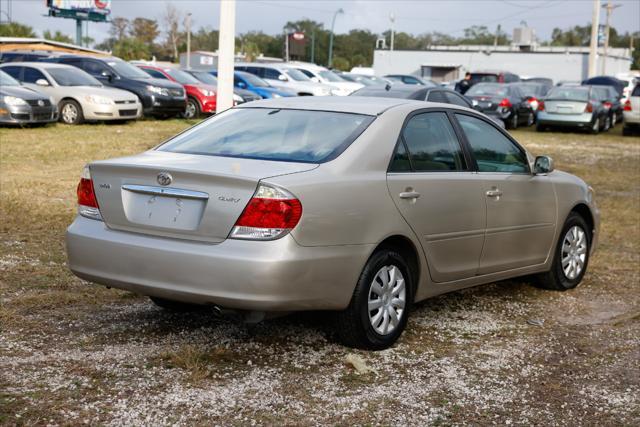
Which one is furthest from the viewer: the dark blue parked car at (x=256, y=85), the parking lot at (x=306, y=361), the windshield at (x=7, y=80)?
the dark blue parked car at (x=256, y=85)

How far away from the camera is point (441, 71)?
83688mm

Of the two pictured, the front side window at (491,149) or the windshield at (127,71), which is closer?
the front side window at (491,149)

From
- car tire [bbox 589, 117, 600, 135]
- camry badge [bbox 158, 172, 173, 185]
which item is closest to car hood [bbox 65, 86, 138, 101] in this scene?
car tire [bbox 589, 117, 600, 135]

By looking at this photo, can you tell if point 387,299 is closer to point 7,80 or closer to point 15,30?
point 7,80

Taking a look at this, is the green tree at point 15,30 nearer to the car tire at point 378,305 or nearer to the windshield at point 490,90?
the windshield at point 490,90

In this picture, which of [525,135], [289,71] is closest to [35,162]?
[525,135]

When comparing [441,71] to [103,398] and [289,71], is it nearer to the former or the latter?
[289,71]

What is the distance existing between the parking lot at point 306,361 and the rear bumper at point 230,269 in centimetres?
41

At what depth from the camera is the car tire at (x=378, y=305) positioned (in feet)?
16.9

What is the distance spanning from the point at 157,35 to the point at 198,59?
125 feet

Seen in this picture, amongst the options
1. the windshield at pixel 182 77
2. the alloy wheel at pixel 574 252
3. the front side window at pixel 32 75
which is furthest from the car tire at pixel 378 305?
the windshield at pixel 182 77

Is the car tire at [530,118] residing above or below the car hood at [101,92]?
below

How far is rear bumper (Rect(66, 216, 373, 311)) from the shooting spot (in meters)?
4.63

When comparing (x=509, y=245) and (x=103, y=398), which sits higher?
(x=509, y=245)
